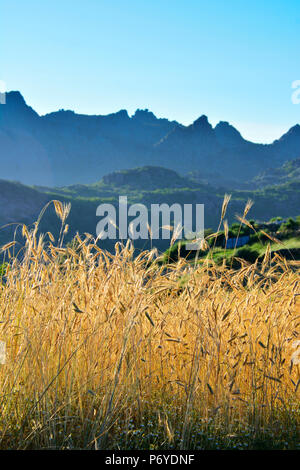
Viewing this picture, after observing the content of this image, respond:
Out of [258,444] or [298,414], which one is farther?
[298,414]

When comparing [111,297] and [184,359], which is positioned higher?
[111,297]

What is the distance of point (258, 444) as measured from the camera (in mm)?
2285

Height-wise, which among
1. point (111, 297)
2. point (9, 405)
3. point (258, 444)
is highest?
point (111, 297)

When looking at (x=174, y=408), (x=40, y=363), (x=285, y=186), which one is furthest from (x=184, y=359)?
(x=285, y=186)

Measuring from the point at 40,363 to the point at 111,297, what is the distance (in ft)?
1.89
